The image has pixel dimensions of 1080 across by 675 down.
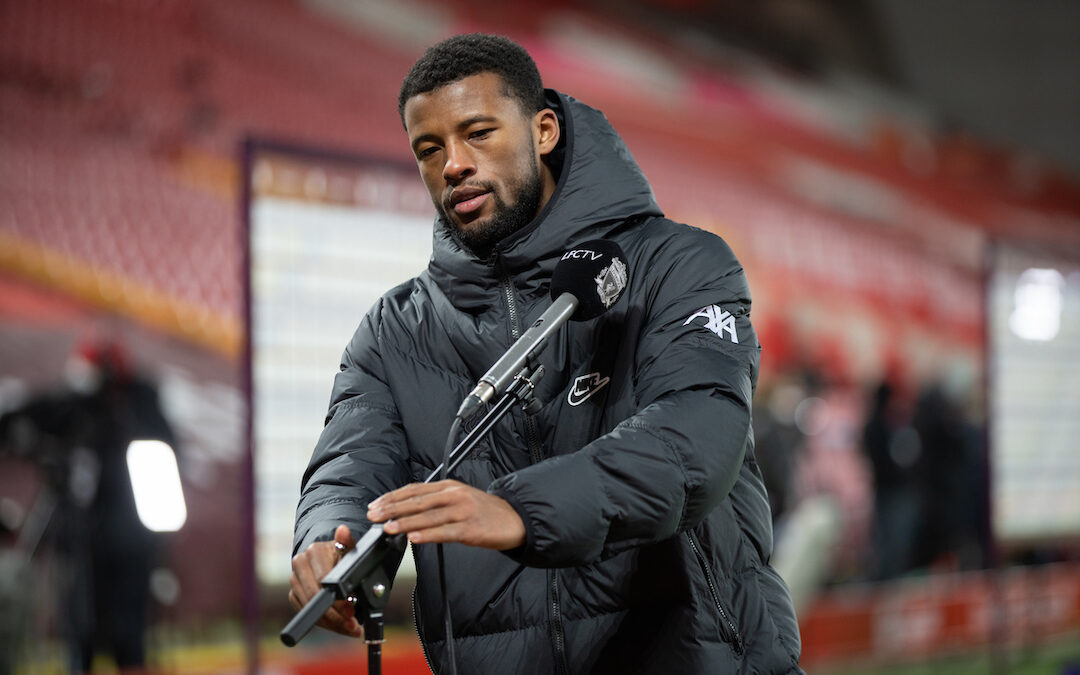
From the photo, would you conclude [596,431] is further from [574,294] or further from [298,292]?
[298,292]

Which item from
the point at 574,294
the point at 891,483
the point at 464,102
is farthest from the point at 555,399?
the point at 891,483

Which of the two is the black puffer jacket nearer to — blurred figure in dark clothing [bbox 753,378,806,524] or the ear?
the ear

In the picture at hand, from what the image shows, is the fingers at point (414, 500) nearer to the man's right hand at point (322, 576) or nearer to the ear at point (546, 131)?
the man's right hand at point (322, 576)

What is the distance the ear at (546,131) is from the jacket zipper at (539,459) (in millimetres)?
200

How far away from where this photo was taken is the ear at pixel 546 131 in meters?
1.53

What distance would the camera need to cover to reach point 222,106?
5.73 metres

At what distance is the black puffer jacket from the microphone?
0.09 metres

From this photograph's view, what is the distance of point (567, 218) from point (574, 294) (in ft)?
0.58

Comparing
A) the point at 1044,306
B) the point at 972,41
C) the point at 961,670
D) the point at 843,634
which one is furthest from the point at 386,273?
the point at 972,41

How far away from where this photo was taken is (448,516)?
1.08 meters

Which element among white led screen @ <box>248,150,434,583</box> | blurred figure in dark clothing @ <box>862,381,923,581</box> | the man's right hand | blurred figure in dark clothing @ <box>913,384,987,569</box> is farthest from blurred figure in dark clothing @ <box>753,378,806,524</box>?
the man's right hand

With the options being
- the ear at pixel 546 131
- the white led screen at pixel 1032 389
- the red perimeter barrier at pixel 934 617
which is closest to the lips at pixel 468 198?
the ear at pixel 546 131

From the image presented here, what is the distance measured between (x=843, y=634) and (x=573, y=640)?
476 centimetres

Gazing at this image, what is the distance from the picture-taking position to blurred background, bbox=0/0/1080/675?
2.90 m
